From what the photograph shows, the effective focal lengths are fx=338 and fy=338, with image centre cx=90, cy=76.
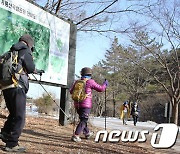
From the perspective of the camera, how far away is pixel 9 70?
4484 millimetres

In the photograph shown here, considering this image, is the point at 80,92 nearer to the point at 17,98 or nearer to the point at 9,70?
the point at 17,98

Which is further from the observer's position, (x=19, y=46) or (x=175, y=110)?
(x=175, y=110)

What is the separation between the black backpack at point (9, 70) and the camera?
14.7ft

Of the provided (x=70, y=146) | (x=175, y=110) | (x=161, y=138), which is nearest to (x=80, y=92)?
(x=70, y=146)

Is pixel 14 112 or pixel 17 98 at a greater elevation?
pixel 17 98

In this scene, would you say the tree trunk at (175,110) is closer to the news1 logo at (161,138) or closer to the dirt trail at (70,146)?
the news1 logo at (161,138)

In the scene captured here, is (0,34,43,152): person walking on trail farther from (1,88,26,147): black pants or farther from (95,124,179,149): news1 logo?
(95,124,179,149): news1 logo

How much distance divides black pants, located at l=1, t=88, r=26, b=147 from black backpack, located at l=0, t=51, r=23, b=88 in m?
0.13

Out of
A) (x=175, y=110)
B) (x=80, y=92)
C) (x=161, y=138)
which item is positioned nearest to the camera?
(x=80, y=92)

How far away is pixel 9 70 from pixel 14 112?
62cm

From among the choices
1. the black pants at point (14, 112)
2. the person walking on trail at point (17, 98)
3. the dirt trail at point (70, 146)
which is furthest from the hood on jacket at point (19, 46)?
the dirt trail at point (70, 146)

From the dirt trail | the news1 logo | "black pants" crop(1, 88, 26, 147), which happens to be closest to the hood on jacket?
"black pants" crop(1, 88, 26, 147)

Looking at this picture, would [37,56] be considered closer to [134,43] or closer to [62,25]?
[62,25]

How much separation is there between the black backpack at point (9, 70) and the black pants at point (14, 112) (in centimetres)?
13
